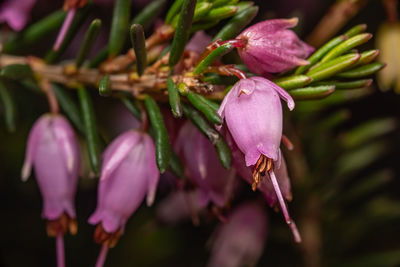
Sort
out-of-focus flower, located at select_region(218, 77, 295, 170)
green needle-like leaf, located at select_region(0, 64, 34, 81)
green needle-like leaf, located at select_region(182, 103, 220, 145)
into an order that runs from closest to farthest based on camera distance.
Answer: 1. out-of-focus flower, located at select_region(218, 77, 295, 170)
2. green needle-like leaf, located at select_region(182, 103, 220, 145)
3. green needle-like leaf, located at select_region(0, 64, 34, 81)

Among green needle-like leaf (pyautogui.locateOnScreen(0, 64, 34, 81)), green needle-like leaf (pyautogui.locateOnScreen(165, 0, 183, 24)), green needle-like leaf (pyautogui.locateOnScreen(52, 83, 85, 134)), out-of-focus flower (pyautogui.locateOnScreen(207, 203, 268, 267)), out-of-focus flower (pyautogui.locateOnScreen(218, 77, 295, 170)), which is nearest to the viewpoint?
out-of-focus flower (pyautogui.locateOnScreen(218, 77, 295, 170))

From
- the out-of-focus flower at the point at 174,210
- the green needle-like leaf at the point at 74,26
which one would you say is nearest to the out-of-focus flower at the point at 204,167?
the green needle-like leaf at the point at 74,26

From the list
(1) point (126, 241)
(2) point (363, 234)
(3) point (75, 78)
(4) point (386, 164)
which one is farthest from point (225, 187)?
(4) point (386, 164)

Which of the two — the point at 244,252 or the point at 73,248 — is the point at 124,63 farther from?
the point at 73,248

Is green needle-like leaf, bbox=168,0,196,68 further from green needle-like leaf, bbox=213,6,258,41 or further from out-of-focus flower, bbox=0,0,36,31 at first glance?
out-of-focus flower, bbox=0,0,36,31

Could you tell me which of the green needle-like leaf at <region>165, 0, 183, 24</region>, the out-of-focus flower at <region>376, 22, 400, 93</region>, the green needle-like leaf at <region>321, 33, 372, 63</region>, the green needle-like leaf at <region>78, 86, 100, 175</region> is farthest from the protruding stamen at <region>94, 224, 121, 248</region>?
the out-of-focus flower at <region>376, 22, 400, 93</region>

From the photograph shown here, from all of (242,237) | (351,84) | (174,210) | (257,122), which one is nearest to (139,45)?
(257,122)

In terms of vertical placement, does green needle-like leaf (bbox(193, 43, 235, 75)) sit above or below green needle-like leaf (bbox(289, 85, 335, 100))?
above
